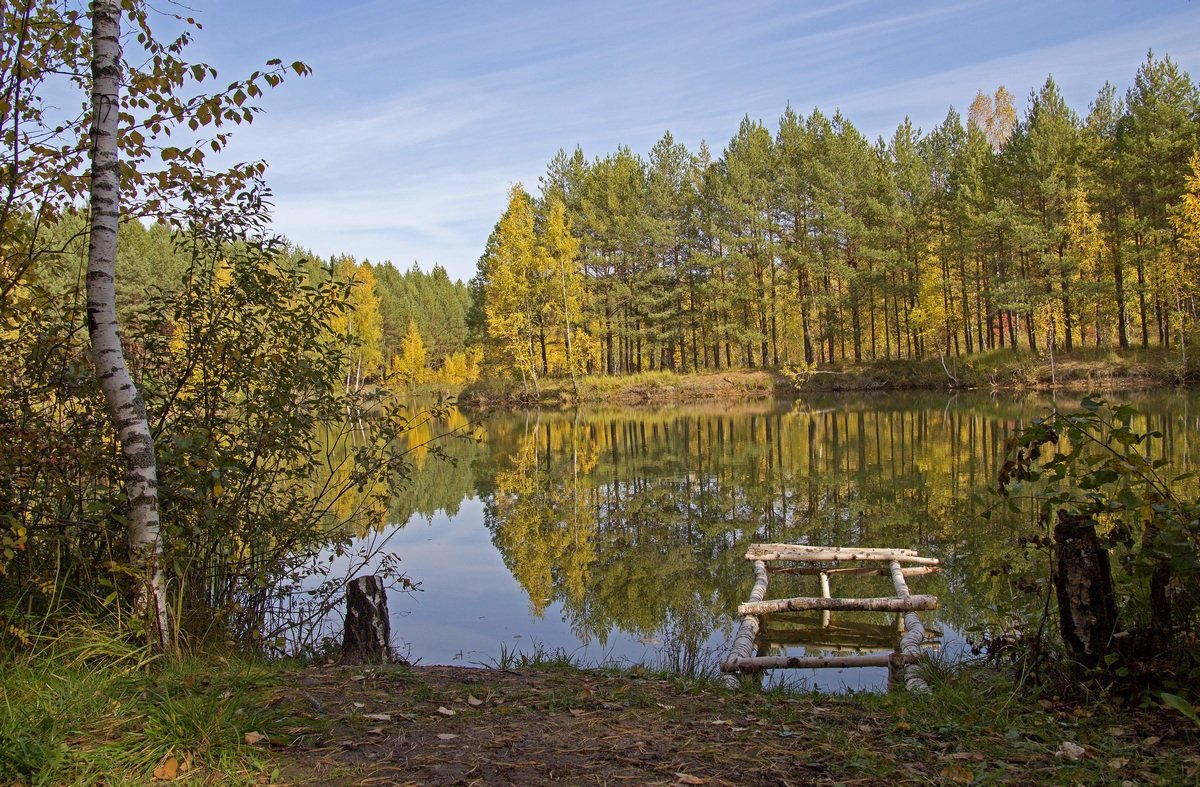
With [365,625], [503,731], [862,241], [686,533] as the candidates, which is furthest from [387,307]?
[503,731]

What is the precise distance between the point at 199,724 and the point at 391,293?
318 ft

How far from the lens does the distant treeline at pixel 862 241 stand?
37.1m

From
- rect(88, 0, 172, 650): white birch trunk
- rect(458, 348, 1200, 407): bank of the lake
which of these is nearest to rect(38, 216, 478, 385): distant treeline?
rect(458, 348, 1200, 407): bank of the lake

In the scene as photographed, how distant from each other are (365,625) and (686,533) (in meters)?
7.12

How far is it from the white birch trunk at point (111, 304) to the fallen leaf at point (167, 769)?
149cm

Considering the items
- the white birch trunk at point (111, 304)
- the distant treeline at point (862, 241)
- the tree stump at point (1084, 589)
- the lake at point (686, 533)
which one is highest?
the distant treeline at point (862, 241)

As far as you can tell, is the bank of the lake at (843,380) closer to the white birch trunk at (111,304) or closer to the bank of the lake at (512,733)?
the white birch trunk at (111,304)

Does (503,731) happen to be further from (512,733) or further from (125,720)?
(125,720)

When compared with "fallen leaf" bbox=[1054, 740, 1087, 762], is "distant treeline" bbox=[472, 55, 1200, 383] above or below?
above

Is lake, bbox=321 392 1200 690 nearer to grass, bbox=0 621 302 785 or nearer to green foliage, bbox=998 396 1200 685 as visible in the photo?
green foliage, bbox=998 396 1200 685

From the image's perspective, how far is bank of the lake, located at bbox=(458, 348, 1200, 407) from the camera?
3719 centimetres

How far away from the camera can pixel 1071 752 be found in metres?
3.41

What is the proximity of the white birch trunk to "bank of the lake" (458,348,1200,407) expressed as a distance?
109 ft

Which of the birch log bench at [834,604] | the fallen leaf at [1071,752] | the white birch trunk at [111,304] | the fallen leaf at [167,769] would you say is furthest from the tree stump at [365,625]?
the fallen leaf at [1071,752]
